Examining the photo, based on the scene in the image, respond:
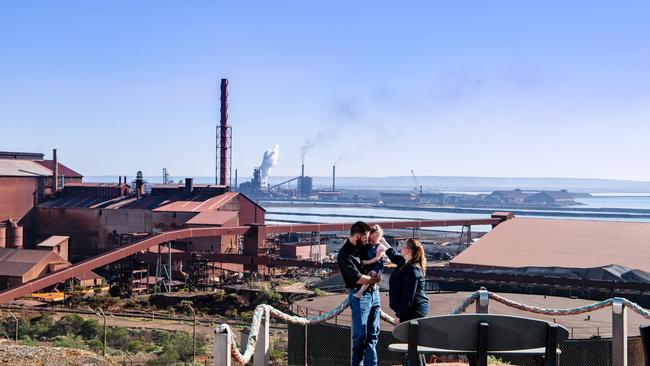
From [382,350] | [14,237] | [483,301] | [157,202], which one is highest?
[483,301]

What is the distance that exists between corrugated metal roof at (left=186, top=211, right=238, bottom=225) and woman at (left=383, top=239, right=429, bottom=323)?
105 ft

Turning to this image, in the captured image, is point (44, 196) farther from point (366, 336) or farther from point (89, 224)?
point (366, 336)

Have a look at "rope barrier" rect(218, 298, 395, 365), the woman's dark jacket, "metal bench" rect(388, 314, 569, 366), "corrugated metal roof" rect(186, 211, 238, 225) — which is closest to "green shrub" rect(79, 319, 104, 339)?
"rope barrier" rect(218, 298, 395, 365)

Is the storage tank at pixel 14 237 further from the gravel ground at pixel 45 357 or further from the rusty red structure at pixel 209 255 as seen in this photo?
the gravel ground at pixel 45 357

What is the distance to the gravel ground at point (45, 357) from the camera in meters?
7.32

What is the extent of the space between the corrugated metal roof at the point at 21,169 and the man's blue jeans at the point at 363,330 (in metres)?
39.8

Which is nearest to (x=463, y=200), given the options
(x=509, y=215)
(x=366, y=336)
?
(x=509, y=215)

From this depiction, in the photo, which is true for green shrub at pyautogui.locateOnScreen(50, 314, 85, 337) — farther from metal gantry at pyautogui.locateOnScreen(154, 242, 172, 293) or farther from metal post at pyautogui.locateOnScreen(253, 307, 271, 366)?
metal post at pyautogui.locateOnScreen(253, 307, 271, 366)

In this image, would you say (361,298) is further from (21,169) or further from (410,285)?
(21,169)

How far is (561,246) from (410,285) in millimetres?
26798

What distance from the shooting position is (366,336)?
6.25 metres

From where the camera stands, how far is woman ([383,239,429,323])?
6.09m

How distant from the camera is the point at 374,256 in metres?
6.11

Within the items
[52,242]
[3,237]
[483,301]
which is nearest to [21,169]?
[3,237]
